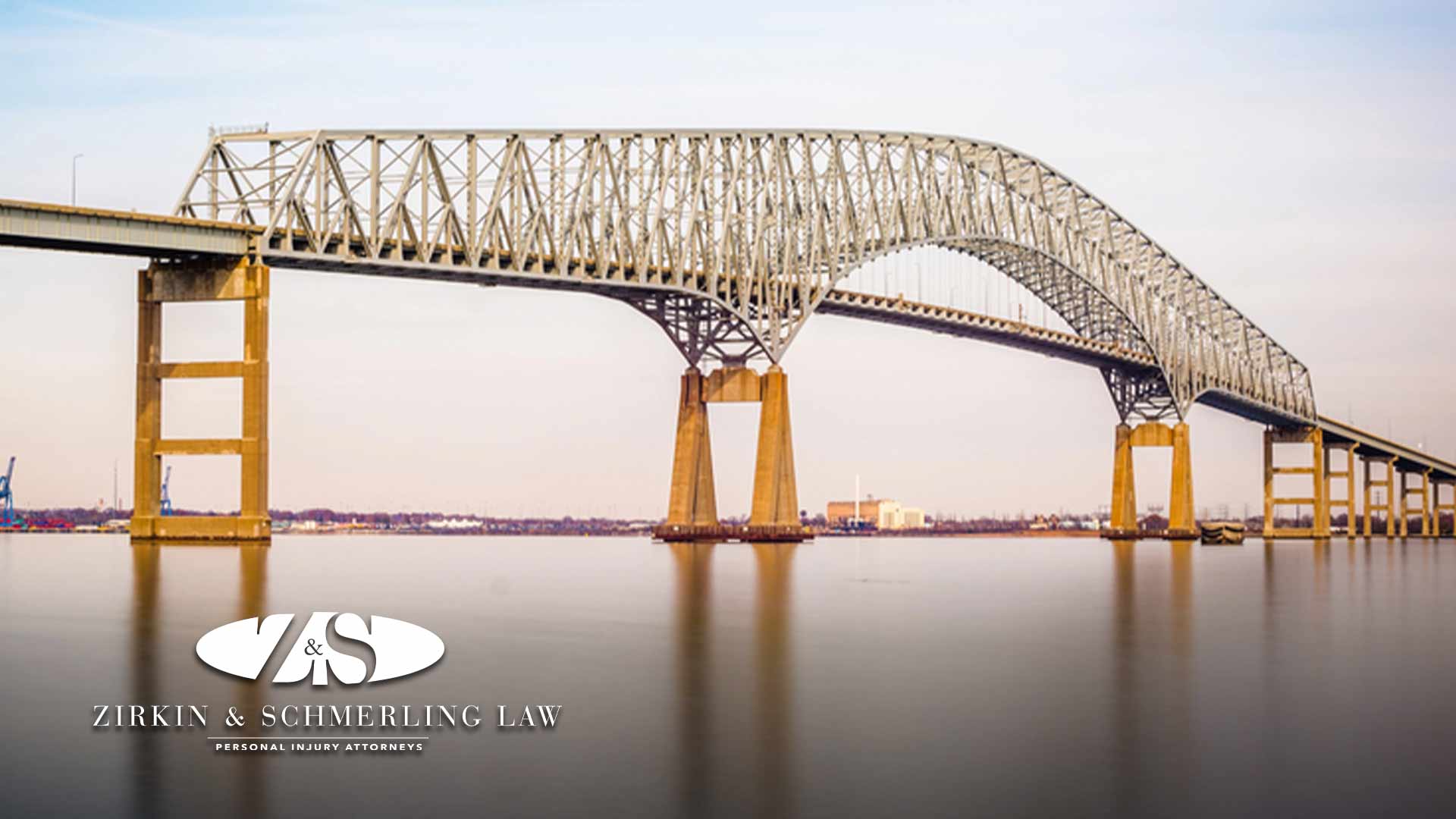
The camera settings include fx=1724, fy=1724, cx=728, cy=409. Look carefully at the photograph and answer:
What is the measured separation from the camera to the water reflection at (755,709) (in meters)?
17.7

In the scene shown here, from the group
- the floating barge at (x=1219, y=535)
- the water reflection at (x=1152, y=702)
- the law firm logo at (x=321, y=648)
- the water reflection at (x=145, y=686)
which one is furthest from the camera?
the floating barge at (x=1219, y=535)

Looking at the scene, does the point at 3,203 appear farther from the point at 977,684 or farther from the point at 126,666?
the point at 977,684

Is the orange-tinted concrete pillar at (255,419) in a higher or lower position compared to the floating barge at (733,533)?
higher

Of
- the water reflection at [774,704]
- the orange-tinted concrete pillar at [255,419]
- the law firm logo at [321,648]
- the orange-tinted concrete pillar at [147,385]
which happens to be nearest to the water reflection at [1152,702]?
the water reflection at [774,704]

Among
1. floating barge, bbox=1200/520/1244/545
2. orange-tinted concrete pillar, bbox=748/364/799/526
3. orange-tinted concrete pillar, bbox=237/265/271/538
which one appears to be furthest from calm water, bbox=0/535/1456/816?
floating barge, bbox=1200/520/1244/545

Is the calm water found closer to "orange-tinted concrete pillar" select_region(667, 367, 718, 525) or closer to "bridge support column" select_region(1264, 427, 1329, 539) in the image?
"orange-tinted concrete pillar" select_region(667, 367, 718, 525)

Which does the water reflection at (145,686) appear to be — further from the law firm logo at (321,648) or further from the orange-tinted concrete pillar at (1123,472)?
the orange-tinted concrete pillar at (1123,472)

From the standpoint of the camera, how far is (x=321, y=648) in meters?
27.8

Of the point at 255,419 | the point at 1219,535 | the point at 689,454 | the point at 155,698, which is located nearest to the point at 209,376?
the point at 255,419

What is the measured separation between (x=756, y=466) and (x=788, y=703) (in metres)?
73.0

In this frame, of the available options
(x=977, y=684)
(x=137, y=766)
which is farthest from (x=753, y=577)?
(x=137, y=766)

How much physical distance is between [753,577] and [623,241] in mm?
33570

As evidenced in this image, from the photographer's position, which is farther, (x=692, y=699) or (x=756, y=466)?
(x=756, y=466)

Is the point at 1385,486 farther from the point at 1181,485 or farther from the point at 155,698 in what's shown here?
the point at 155,698
